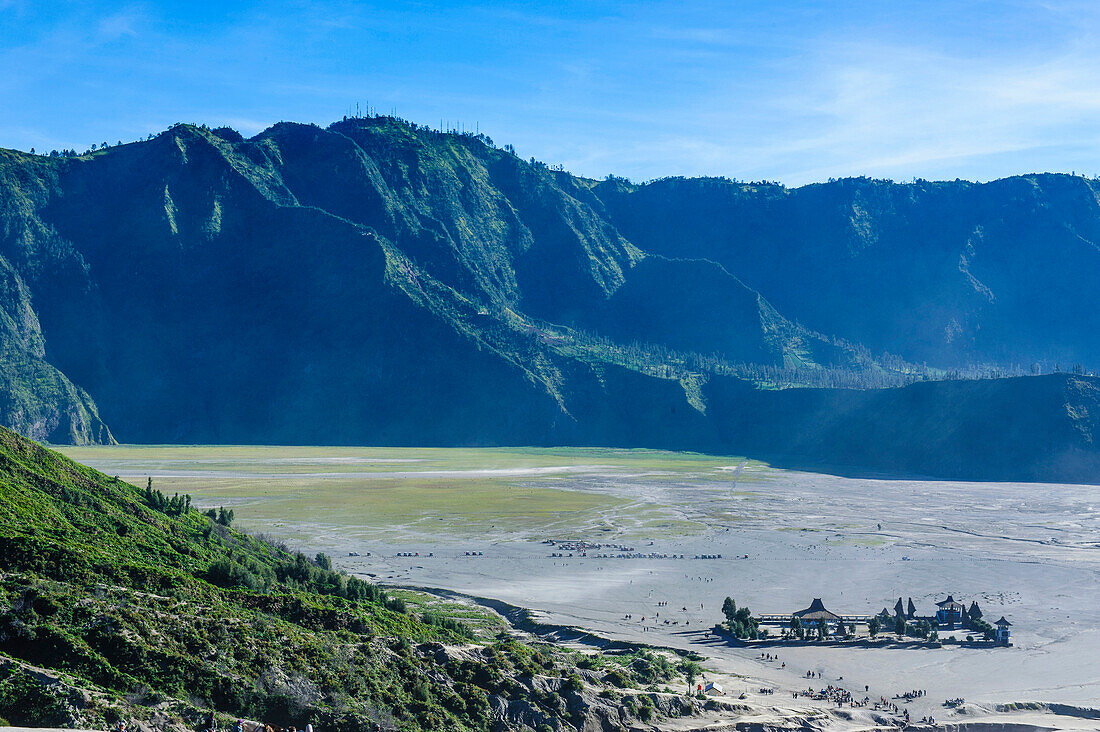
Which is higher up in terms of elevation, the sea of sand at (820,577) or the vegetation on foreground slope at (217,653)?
the vegetation on foreground slope at (217,653)

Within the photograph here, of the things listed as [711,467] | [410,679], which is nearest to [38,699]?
[410,679]

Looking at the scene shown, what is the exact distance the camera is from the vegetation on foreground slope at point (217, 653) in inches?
1056

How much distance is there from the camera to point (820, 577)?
243 feet

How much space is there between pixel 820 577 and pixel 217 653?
2162 inches

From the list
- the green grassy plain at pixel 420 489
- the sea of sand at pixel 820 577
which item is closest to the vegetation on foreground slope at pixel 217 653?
the sea of sand at pixel 820 577

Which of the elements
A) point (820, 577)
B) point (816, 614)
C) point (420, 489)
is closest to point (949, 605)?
point (816, 614)

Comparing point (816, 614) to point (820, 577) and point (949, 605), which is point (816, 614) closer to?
point (949, 605)

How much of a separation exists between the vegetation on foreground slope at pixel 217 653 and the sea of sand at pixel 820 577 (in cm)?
1186

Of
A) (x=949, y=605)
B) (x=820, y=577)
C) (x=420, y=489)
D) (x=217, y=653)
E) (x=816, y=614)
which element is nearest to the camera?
(x=217, y=653)

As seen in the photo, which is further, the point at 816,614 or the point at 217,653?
the point at 816,614

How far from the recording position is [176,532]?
48.9m

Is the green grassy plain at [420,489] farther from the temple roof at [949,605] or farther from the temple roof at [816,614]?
the temple roof at [949,605]

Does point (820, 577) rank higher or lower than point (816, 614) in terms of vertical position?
lower

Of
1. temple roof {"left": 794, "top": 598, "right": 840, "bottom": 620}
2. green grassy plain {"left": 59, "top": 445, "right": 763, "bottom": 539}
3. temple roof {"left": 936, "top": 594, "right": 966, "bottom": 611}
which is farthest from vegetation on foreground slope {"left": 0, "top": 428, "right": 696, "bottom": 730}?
green grassy plain {"left": 59, "top": 445, "right": 763, "bottom": 539}
